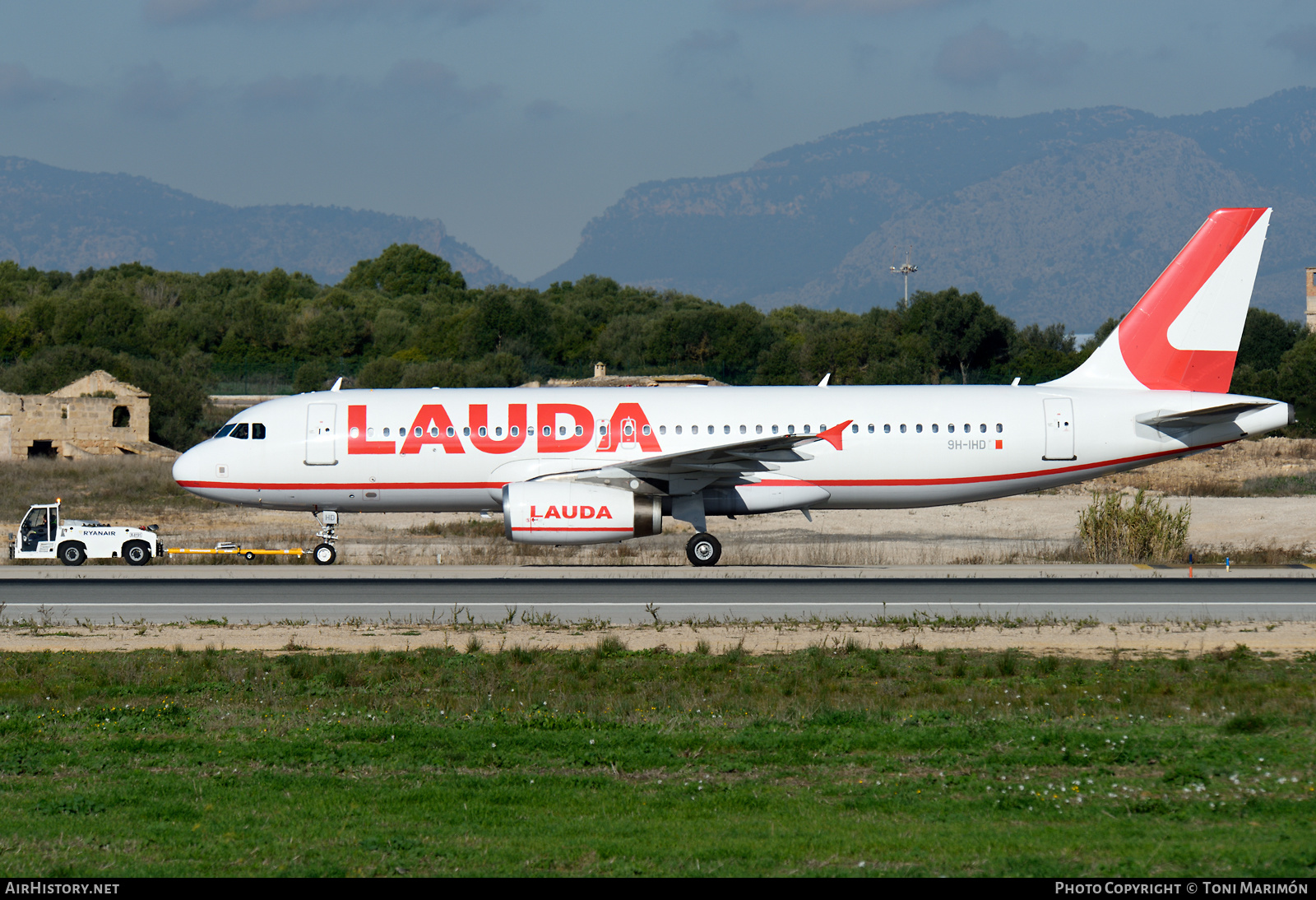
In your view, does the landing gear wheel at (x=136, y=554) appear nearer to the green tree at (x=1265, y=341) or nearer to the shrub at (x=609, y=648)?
the shrub at (x=609, y=648)

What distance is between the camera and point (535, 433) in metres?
27.8

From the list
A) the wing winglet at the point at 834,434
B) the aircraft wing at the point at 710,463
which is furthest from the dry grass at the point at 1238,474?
the aircraft wing at the point at 710,463

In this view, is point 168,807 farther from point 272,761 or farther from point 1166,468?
point 1166,468

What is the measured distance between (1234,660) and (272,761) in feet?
36.6

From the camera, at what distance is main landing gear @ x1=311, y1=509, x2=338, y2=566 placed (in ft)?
94.9

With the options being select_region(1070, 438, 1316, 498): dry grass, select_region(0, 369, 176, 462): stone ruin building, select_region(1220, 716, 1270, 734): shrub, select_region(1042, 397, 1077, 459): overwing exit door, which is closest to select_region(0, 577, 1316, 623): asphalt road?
select_region(1042, 397, 1077, 459): overwing exit door

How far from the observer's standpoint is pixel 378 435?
28.1 meters

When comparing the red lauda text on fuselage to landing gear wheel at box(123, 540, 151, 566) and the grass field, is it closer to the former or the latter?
landing gear wheel at box(123, 540, 151, 566)

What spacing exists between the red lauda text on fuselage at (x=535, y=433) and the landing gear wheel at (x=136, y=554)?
19.2 ft

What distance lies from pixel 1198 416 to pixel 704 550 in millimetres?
10833

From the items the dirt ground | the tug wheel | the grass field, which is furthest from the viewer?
the tug wheel

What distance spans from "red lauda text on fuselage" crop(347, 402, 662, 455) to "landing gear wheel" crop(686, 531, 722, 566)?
223 cm

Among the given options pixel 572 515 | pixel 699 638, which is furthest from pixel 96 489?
pixel 699 638

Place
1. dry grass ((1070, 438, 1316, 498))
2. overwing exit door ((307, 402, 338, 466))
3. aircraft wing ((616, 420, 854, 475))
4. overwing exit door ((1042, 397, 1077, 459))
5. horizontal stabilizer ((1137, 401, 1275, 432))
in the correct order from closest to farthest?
aircraft wing ((616, 420, 854, 475)) → horizontal stabilizer ((1137, 401, 1275, 432)) → overwing exit door ((1042, 397, 1077, 459)) → overwing exit door ((307, 402, 338, 466)) → dry grass ((1070, 438, 1316, 498))
